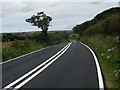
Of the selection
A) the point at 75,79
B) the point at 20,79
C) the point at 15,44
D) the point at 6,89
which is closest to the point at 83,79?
the point at 75,79

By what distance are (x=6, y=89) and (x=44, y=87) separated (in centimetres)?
117

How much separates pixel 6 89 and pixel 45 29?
59.9 m

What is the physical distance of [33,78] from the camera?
13.0 meters

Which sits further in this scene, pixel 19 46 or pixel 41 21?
pixel 41 21

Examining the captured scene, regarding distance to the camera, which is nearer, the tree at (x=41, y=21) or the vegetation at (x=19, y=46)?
the vegetation at (x=19, y=46)

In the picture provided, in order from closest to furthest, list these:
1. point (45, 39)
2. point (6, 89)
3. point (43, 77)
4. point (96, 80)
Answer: point (6, 89)
point (96, 80)
point (43, 77)
point (45, 39)

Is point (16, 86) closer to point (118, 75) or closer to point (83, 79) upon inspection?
point (83, 79)

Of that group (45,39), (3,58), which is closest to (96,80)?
(3,58)

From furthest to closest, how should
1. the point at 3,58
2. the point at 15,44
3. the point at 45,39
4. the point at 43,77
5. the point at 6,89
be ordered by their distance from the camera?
the point at 45,39 < the point at 15,44 < the point at 3,58 < the point at 43,77 < the point at 6,89

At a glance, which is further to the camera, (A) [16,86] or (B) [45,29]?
(B) [45,29]

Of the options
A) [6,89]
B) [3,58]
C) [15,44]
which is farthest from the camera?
[15,44]

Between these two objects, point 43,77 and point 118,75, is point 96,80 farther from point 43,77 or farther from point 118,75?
point 43,77

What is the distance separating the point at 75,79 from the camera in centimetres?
1257

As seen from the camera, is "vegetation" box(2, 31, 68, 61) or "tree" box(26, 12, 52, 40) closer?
"vegetation" box(2, 31, 68, 61)
